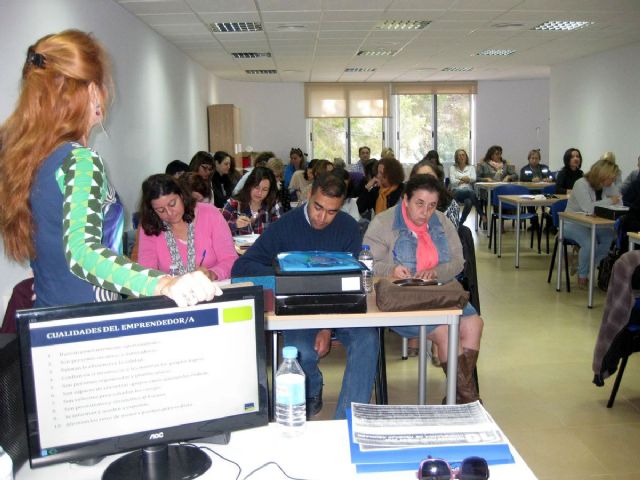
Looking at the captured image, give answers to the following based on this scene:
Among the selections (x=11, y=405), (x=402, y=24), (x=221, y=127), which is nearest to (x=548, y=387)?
(x=11, y=405)

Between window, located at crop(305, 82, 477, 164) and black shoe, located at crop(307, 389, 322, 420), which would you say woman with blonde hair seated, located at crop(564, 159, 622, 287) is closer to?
black shoe, located at crop(307, 389, 322, 420)

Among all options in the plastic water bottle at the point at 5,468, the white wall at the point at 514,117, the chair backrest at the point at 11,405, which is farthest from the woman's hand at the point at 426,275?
the white wall at the point at 514,117

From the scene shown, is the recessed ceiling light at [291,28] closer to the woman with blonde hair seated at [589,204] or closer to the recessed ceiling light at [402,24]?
the recessed ceiling light at [402,24]

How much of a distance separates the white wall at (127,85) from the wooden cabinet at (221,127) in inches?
45.8

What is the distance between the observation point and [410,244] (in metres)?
3.49

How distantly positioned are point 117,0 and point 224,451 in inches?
235

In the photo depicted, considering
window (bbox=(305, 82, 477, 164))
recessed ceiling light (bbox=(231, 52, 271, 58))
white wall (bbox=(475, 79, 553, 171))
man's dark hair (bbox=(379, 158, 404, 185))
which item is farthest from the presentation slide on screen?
white wall (bbox=(475, 79, 553, 171))

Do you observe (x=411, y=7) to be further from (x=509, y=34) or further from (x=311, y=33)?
(x=509, y=34)

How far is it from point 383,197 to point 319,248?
295cm

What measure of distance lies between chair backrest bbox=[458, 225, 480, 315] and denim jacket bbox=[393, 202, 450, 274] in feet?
0.49

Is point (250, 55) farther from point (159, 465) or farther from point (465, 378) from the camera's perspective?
point (159, 465)

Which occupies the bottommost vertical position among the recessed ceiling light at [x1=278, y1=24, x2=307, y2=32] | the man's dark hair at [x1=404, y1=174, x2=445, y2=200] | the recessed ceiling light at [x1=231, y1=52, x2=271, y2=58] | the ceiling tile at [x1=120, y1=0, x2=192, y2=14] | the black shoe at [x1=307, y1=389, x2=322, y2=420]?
the black shoe at [x1=307, y1=389, x2=322, y2=420]

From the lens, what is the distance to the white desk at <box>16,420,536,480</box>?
1.41 metres

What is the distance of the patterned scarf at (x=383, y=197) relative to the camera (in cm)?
592
